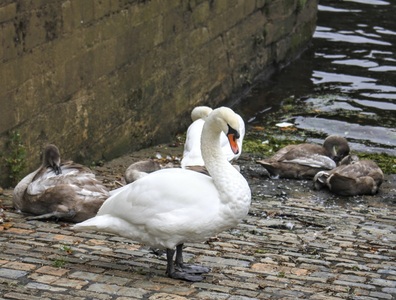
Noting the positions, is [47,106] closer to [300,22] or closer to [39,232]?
[39,232]

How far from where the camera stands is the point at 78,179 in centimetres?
859

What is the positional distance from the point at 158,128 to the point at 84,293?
6.38 m

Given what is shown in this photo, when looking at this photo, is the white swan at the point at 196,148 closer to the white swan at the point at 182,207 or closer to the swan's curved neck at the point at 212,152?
the swan's curved neck at the point at 212,152

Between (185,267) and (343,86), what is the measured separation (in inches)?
415

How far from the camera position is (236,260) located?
7293mm

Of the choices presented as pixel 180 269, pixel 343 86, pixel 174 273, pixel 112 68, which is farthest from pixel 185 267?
pixel 343 86

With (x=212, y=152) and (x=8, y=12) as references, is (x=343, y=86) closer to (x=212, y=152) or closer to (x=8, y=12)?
(x=8, y=12)

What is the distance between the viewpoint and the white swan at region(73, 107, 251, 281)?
6418 mm

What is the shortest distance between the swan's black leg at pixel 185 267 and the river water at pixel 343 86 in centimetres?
669

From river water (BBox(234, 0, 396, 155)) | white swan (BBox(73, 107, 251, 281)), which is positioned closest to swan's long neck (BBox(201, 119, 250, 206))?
white swan (BBox(73, 107, 251, 281))

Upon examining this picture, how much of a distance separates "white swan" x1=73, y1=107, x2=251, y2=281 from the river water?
6.72 metres

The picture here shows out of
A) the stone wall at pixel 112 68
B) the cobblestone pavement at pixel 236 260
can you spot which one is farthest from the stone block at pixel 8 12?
the cobblestone pavement at pixel 236 260

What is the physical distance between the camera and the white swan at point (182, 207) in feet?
21.1

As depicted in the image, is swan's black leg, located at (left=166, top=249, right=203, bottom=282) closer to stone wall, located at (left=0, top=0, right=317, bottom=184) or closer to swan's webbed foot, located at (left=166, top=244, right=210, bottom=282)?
swan's webbed foot, located at (left=166, top=244, right=210, bottom=282)
